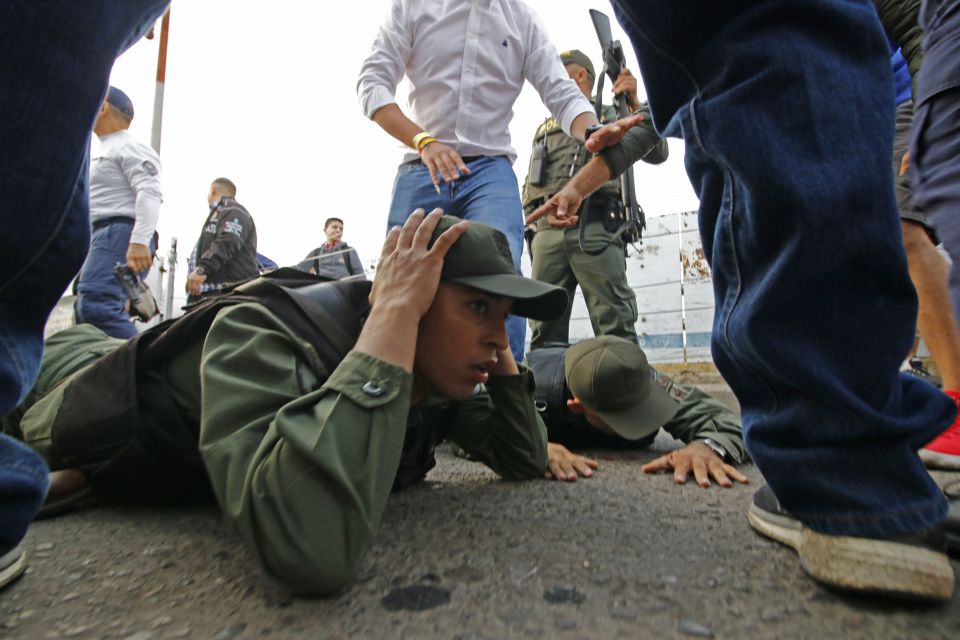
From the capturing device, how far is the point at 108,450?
1.30 metres

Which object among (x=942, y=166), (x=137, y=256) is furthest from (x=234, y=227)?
(x=942, y=166)

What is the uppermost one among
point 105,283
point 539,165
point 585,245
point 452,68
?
point 452,68

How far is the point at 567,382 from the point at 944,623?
1585mm

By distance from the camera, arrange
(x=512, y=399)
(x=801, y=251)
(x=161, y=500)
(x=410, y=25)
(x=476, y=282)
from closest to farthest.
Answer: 1. (x=801, y=251)
2. (x=476, y=282)
3. (x=161, y=500)
4. (x=512, y=399)
5. (x=410, y=25)

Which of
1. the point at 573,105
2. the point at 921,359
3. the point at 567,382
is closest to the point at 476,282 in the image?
the point at 567,382

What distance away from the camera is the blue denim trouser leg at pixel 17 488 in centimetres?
80

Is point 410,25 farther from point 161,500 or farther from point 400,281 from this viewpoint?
point 161,500

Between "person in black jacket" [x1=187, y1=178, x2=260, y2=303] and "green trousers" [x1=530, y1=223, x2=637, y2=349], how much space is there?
8.15ft

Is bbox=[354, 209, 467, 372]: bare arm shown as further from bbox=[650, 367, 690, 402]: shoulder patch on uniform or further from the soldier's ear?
bbox=[650, 367, 690, 402]: shoulder patch on uniform

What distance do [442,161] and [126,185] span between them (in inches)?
106

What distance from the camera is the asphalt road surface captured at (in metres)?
0.72

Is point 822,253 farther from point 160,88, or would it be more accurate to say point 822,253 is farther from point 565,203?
point 160,88

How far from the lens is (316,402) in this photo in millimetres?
927

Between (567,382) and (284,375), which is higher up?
(284,375)
